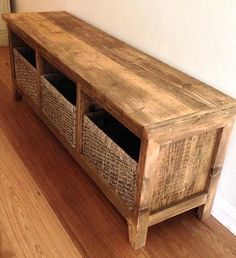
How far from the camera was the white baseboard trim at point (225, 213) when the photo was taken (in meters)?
1.53

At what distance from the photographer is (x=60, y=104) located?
1770mm

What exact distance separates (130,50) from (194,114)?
0.72 m

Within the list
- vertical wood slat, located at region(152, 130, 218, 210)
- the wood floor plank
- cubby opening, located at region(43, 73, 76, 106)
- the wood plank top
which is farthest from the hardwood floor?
the wood plank top

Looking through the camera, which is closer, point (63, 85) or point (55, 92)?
point (55, 92)

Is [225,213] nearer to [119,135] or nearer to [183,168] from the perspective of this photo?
[183,168]

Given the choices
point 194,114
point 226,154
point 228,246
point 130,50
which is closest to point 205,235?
point 228,246

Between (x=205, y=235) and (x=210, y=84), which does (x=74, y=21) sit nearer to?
(x=210, y=84)

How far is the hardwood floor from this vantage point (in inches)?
55.7

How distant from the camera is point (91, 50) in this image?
174 centimetres

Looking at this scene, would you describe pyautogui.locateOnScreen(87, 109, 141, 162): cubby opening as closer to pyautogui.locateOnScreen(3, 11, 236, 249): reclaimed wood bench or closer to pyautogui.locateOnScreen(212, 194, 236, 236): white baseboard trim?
pyautogui.locateOnScreen(3, 11, 236, 249): reclaimed wood bench

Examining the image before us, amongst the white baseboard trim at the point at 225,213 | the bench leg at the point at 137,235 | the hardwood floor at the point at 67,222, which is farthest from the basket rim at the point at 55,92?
the white baseboard trim at the point at 225,213

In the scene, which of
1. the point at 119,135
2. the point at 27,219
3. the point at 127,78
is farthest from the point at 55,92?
the point at 27,219

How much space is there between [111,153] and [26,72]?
103 centimetres

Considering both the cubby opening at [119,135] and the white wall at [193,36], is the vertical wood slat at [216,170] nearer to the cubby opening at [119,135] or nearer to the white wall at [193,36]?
the white wall at [193,36]
